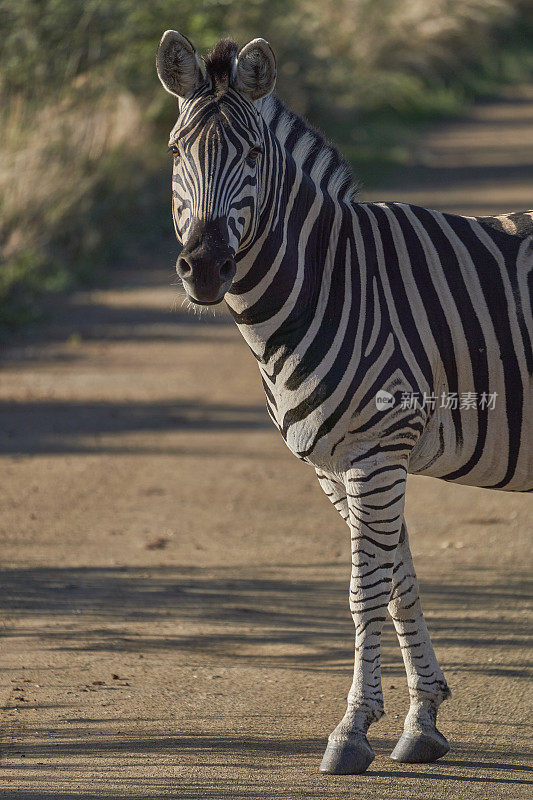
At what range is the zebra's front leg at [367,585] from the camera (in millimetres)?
3615

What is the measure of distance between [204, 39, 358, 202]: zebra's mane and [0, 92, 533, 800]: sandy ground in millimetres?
1894

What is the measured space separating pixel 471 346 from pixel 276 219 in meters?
0.79

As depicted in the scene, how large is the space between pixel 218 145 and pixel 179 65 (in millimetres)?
305

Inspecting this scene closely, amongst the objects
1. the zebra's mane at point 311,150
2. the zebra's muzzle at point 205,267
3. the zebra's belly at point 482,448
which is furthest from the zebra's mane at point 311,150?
the zebra's belly at point 482,448

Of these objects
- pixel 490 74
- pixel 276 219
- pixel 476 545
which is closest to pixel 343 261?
pixel 276 219

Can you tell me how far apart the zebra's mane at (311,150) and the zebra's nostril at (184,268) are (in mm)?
717

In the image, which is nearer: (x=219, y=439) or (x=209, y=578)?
(x=209, y=578)

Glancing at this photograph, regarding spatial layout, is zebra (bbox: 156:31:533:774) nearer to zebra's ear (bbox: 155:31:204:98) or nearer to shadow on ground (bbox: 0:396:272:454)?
zebra's ear (bbox: 155:31:204:98)

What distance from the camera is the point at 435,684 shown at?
3963 millimetres

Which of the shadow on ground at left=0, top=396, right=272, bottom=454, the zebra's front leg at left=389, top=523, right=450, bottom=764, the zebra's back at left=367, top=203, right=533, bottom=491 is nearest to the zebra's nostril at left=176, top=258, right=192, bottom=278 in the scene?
the zebra's back at left=367, top=203, right=533, bottom=491

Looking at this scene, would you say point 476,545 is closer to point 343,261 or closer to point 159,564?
point 159,564

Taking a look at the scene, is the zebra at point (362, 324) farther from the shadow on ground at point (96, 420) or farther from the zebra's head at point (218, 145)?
the shadow on ground at point (96, 420)

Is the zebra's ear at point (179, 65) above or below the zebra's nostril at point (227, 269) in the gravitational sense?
above

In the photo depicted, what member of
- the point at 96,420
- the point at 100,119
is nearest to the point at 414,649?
the point at 96,420
